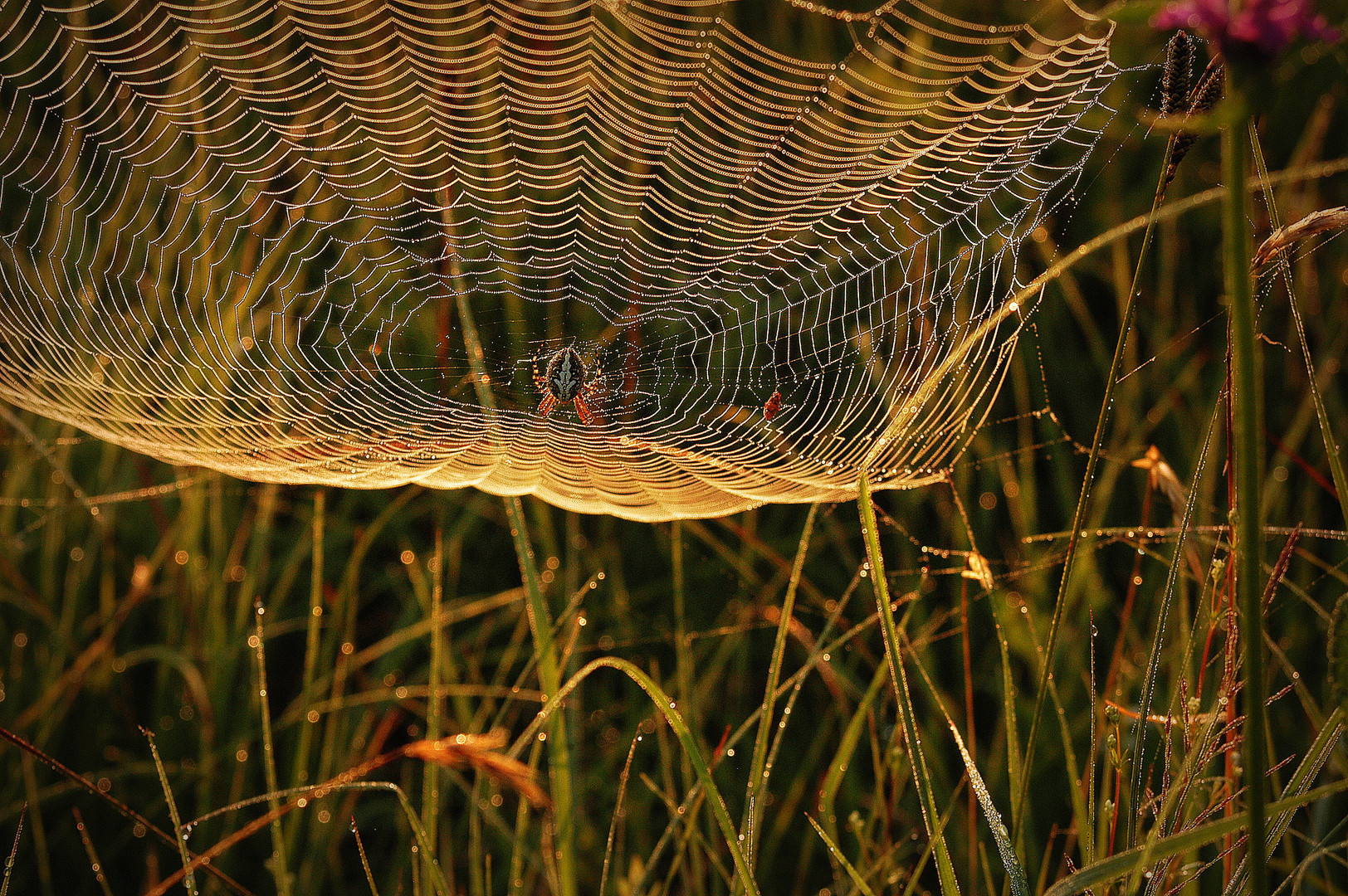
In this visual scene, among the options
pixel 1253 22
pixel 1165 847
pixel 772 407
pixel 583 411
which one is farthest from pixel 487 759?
pixel 583 411

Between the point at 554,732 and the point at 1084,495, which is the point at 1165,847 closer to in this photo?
the point at 1084,495

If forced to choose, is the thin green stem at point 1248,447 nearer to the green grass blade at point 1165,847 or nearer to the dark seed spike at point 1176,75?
the green grass blade at point 1165,847

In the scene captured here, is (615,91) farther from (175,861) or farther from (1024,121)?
(175,861)

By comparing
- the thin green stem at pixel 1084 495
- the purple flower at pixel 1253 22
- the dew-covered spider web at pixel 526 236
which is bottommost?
the thin green stem at pixel 1084 495

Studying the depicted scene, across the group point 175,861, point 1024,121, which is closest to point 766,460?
point 1024,121

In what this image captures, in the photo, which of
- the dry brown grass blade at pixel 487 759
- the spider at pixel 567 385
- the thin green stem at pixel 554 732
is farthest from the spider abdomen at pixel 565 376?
the dry brown grass blade at pixel 487 759

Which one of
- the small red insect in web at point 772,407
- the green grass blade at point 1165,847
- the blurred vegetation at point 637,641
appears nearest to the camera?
the green grass blade at point 1165,847

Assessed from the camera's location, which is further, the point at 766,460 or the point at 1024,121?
the point at 1024,121

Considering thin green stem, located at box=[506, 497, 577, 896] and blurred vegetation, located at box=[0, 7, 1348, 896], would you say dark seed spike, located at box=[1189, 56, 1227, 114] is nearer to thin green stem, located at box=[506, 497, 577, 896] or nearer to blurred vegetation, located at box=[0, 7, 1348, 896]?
blurred vegetation, located at box=[0, 7, 1348, 896]
